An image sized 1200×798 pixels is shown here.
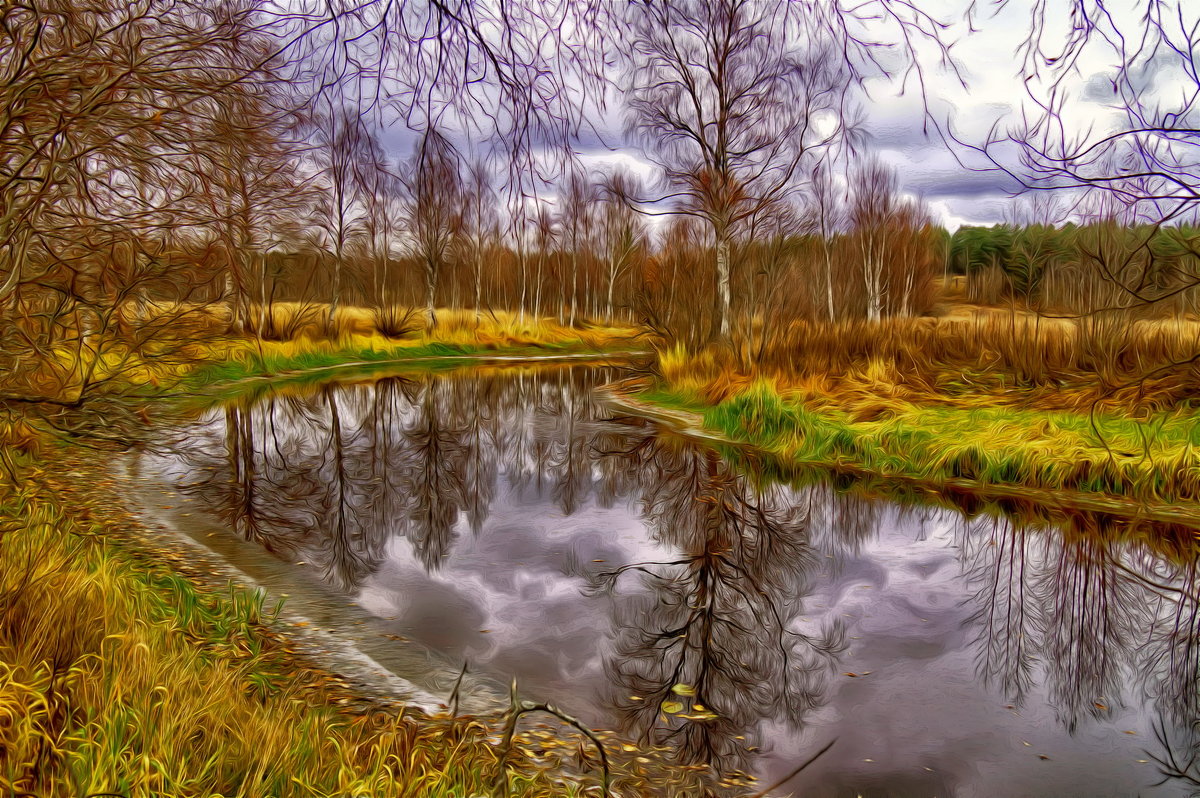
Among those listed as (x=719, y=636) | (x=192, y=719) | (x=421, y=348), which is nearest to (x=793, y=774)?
(x=719, y=636)

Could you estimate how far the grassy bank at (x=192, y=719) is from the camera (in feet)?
11.1

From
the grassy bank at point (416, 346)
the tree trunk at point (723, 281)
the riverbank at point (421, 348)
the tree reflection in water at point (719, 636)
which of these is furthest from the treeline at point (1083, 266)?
the grassy bank at point (416, 346)

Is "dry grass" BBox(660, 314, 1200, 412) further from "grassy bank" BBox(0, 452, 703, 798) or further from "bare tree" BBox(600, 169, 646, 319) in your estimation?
"bare tree" BBox(600, 169, 646, 319)

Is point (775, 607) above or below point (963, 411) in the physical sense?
below

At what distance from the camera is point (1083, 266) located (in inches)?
886

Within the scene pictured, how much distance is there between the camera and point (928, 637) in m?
6.98

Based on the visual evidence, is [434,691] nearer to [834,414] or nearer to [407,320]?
[834,414]

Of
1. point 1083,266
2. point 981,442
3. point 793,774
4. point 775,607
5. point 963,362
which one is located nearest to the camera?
point 793,774

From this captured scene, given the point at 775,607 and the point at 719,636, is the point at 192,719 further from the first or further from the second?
the point at 775,607

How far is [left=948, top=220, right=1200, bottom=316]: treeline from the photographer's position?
4.32 meters

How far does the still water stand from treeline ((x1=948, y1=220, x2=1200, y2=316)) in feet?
9.74

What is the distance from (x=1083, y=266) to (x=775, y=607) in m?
20.5

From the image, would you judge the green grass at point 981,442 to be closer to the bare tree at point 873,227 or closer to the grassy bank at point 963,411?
the grassy bank at point 963,411

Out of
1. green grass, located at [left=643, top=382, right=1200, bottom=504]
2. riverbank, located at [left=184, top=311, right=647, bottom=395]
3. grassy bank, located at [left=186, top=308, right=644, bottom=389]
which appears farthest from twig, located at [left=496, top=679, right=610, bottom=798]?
grassy bank, located at [left=186, top=308, right=644, bottom=389]
